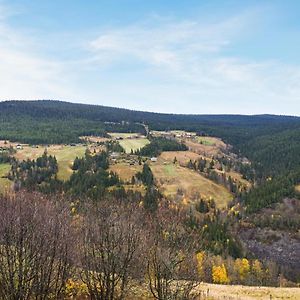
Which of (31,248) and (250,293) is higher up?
(31,248)

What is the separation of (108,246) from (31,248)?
17.9ft

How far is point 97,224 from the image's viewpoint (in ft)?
107

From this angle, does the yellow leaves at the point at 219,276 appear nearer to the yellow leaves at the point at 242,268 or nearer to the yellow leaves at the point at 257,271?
the yellow leaves at the point at 242,268

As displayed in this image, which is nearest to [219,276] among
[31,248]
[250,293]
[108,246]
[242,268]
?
[242,268]

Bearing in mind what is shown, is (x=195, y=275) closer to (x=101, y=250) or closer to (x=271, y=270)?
(x=101, y=250)

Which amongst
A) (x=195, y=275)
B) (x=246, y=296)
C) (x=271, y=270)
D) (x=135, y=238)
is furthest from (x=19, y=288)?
(x=271, y=270)

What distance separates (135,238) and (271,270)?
139995 millimetres

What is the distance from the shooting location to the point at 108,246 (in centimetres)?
3166

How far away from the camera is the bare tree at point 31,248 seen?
3022 centimetres

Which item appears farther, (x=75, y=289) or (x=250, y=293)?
(x=250, y=293)

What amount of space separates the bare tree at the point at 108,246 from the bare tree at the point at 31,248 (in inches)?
70.9

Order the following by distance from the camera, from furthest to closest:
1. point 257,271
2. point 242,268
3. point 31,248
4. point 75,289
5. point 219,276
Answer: point 242,268, point 257,271, point 219,276, point 75,289, point 31,248

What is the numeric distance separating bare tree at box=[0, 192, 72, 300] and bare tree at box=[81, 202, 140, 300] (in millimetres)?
1800

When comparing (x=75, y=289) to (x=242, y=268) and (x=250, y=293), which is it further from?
(x=242, y=268)
